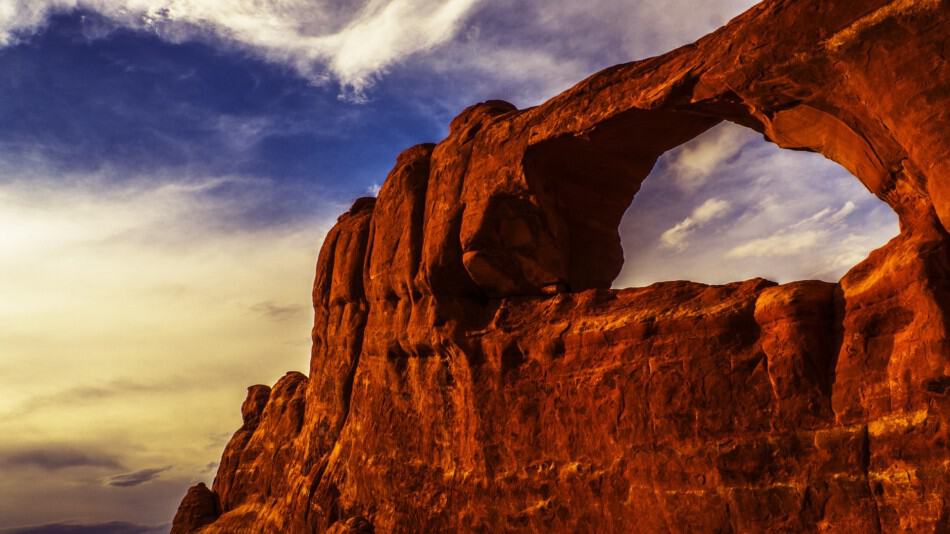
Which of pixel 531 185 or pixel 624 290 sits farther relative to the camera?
pixel 531 185

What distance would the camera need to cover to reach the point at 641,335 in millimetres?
23266

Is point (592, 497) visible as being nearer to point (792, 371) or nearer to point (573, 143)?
Result: point (792, 371)

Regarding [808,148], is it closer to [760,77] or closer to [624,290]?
[760,77]

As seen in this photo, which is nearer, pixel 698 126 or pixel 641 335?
pixel 641 335

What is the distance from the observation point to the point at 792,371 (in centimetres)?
1956

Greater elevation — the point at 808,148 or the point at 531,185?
the point at 531,185

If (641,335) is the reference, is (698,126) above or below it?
above

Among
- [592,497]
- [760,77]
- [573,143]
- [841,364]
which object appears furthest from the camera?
[573,143]

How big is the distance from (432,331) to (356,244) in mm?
11080

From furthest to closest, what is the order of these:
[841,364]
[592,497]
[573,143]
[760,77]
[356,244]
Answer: [356,244]
[573,143]
[592,497]
[760,77]
[841,364]

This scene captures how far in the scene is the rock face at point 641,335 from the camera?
17.5 meters

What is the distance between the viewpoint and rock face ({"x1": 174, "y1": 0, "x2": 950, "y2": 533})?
57.5ft

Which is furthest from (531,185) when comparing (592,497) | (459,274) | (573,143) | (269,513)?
(269,513)

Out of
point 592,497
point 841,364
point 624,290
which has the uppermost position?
point 624,290
